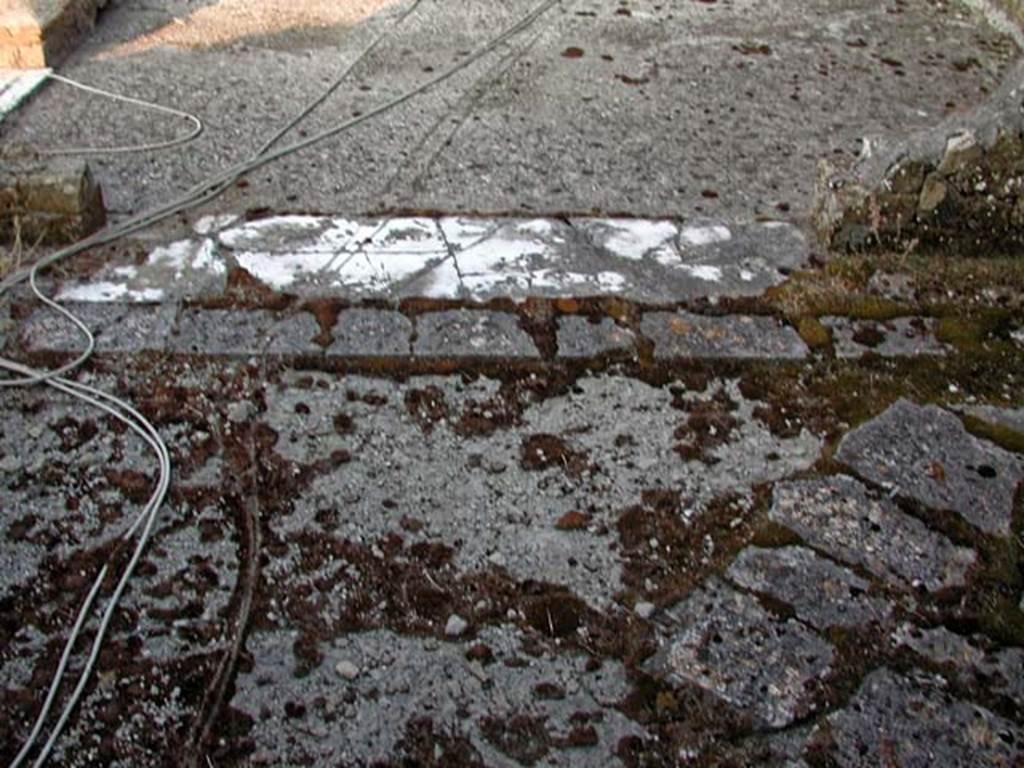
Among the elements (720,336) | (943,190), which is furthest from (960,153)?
(720,336)

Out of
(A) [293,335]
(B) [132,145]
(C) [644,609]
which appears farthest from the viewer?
(B) [132,145]

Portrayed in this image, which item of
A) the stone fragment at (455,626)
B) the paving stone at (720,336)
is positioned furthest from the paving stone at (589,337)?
the stone fragment at (455,626)

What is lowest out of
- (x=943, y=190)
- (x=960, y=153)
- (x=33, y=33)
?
(x=943, y=190)

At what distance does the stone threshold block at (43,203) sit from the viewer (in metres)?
3.20

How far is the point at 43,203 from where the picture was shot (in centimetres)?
321

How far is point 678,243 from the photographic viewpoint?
11.1 feet

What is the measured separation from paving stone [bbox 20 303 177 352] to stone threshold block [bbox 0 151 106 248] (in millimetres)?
369

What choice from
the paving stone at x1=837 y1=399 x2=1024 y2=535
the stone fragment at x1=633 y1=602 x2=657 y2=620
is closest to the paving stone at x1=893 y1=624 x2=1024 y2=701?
the paving stone at x1=837 y1=399 x2=1024 y2=535

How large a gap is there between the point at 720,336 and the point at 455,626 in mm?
1239

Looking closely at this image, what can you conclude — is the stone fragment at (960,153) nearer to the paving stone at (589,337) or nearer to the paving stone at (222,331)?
the paving stone at (589,337)

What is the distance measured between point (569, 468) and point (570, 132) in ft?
6.32

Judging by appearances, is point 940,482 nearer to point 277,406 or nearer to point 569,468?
point 569,468

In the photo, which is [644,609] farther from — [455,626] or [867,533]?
[867,533]

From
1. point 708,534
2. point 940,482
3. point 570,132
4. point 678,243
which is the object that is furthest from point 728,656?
point 570,132
